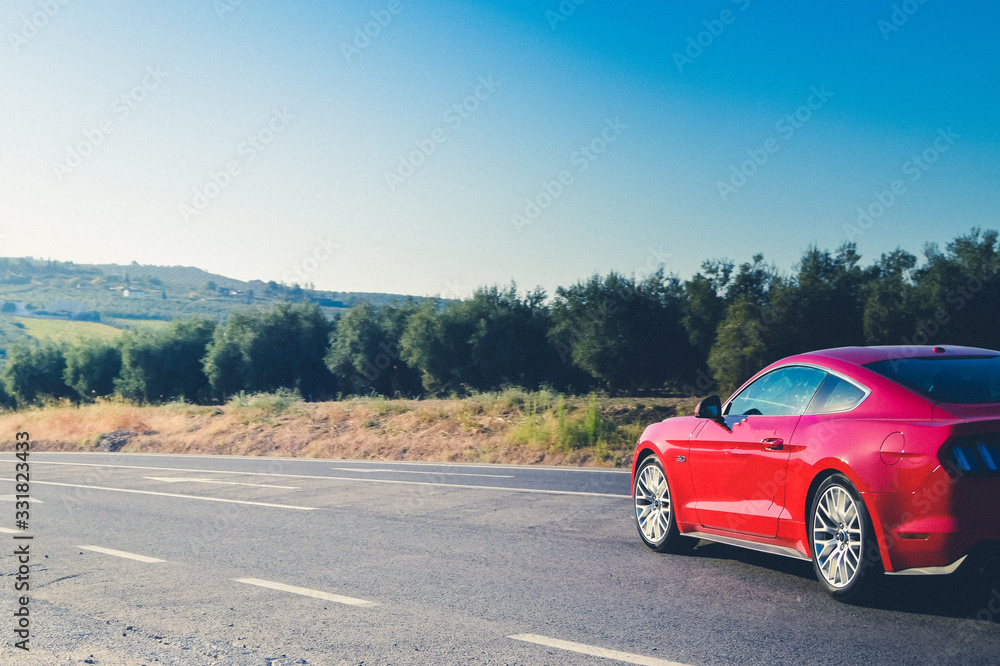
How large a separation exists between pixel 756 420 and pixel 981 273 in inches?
1457

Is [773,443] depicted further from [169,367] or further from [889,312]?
[169,367]

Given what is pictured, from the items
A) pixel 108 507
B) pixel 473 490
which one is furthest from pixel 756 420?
pixel 108 507

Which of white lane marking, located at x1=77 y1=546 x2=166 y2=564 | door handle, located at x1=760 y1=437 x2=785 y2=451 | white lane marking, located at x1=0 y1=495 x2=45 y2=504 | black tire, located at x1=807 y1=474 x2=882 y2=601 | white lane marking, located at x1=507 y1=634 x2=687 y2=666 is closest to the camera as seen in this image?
white lane marking, located at x1=507 y1=634 x2=687 y2=666

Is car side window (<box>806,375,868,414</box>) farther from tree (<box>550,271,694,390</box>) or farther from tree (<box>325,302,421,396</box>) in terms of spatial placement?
tree (<box>325,302,421,396</box>)

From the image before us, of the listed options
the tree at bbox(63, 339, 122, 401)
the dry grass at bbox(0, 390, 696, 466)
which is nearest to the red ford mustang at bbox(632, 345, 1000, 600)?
the dry grass at bbox(0, 390, 696, 466)

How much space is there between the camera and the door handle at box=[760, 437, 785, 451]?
5.54 metres

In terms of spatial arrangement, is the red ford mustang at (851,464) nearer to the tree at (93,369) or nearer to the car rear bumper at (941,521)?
the car rear bumper at (941,521)

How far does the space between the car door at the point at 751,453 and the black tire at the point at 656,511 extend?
1.49 feet

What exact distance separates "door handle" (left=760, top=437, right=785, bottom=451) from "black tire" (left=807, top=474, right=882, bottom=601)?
1.53 ft

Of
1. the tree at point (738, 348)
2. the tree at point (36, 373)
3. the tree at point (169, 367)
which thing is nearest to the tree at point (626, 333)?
the tree at point (738, 348)

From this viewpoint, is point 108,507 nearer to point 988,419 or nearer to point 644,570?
point 644,570

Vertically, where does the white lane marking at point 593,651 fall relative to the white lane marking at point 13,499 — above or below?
above

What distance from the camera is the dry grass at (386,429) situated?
54.4ft

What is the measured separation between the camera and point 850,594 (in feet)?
16.0
